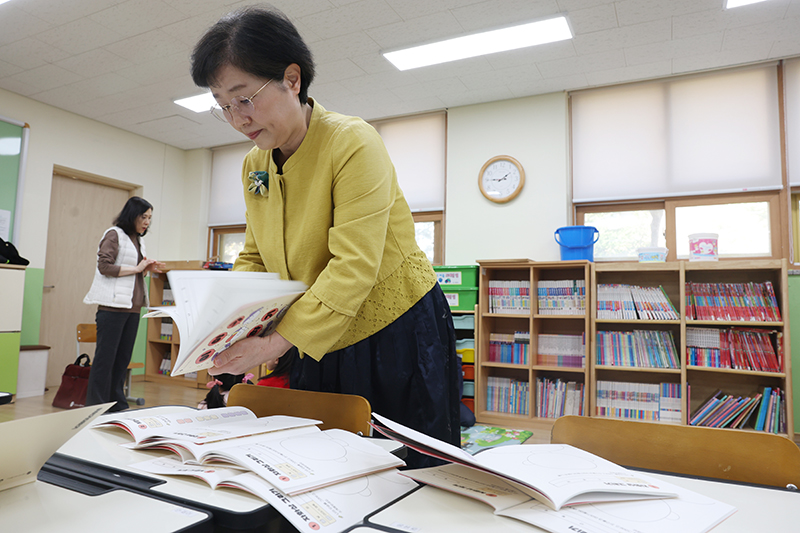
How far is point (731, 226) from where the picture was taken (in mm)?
3826

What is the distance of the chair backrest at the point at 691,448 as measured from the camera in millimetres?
810

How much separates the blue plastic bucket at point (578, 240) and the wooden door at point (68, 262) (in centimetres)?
463

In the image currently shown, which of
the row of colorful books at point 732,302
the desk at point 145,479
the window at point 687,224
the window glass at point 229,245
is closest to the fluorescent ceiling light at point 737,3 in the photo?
the window at point 687,224

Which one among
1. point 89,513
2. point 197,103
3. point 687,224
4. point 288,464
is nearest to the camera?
point 89,513

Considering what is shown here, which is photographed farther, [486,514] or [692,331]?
[692,331]

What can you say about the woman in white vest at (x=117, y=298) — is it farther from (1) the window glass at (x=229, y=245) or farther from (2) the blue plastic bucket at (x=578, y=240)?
(2) the blue plastic bucket at (x=578, y=240)

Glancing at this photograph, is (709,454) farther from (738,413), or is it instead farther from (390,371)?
(738,413)

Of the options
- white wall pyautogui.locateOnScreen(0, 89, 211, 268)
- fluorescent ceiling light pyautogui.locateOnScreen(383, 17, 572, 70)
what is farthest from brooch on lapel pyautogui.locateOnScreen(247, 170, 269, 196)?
white wall pyautogui.locateOnScreen(0, 89, 211, 268)

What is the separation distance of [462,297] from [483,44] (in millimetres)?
1863

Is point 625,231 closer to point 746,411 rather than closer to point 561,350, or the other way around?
point 561,350

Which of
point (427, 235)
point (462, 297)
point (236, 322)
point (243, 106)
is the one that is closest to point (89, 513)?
point (236, 322)

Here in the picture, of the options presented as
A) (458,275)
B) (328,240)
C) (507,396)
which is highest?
(458,275)

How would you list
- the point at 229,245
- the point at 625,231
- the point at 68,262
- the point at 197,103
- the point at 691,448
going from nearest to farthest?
the point at 691,448
the point at 625,231
the point at 197,103
the point at 68,262
the point at 229,245

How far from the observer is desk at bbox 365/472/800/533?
504 mm
